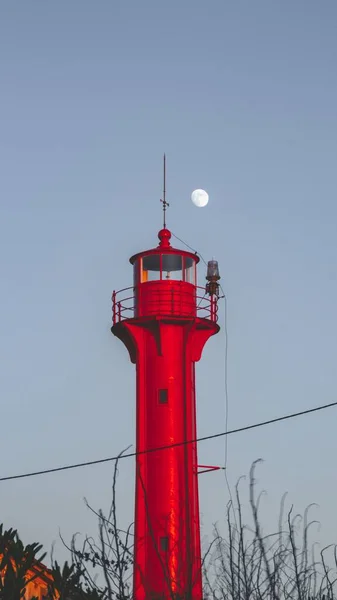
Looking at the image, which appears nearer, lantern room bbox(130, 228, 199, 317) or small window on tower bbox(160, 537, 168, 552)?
small window on tower bbox(160, 537, 168, 552)

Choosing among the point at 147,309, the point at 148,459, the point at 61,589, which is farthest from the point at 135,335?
the point at 61,589

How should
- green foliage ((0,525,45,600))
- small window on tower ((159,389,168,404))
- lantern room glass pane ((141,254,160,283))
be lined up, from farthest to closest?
lantern room glass pane ((141,254,160,283)) < small window on tower ((159,389,168,404)) < green foliage ((0,525,45,600))

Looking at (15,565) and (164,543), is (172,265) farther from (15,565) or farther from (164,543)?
(15,565)

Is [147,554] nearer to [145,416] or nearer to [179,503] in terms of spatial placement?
[179,503]

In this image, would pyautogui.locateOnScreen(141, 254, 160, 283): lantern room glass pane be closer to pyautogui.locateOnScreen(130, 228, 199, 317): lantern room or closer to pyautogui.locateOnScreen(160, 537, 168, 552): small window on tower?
pyautogui.locateOnScreen(130, 228, 199, 317): lantern room

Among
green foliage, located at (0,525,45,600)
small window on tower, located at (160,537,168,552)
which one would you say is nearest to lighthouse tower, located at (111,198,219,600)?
small window on tower, located at (160,537,168,552)

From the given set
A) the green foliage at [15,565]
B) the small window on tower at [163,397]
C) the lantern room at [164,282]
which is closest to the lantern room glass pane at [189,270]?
the lantern room at [164,282]

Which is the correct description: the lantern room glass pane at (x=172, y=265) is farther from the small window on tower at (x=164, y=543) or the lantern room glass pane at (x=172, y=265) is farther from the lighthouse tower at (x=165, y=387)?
the small window on tower at (x=164, y=543)

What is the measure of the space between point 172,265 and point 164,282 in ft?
2.66

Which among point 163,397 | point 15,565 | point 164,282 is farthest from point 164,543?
point 15,565

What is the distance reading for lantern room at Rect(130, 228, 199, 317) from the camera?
36.6 m

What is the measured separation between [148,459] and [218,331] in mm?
5378

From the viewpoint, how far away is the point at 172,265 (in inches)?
1464

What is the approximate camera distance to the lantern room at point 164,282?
36594mm
